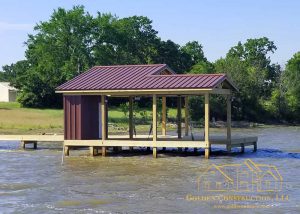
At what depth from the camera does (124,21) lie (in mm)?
95062

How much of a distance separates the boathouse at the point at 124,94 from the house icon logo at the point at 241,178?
353 centimetres

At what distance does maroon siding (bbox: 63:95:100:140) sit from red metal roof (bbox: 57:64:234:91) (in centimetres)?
86

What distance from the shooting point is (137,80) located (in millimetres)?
33281

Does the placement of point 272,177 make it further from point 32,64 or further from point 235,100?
point 32,64

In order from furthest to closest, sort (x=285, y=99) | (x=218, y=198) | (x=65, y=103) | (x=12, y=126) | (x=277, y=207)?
(x=285, y=99), (x=12, y=126), (x=65, y=103), (x=218, y=198), (x=277, y=207)

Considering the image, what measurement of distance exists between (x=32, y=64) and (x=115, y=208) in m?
78.3

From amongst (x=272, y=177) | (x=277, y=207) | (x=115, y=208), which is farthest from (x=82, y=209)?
(x=272, y=177)

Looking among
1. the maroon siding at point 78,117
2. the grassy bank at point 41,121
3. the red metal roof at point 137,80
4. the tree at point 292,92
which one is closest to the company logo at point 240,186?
the red metal roof at point 137,80

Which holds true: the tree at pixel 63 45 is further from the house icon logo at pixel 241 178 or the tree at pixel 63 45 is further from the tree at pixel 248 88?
the house icon logo at pixel 241 178

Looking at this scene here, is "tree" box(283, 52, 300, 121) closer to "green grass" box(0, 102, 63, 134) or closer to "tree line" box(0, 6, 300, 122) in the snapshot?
"tree line" box(0, 6, 300, 122)

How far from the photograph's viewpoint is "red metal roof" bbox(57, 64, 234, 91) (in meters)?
31.4

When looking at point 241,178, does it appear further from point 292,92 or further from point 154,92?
point 292,92

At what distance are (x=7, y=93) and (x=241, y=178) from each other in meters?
72.7

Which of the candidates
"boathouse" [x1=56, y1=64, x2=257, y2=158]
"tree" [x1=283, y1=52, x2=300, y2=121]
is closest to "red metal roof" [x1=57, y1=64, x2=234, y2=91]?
"boathouse" [x1=56, y1=64, x2=257, y2=158]
